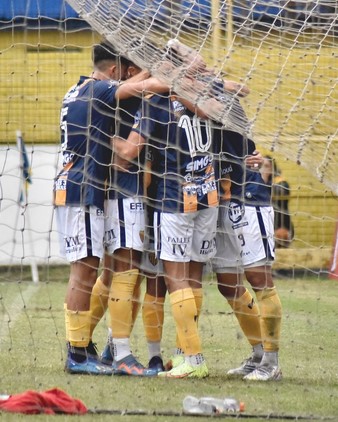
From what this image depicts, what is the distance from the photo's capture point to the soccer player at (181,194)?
24.3 ft

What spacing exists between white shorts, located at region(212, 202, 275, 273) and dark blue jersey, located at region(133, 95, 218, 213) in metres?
0.31

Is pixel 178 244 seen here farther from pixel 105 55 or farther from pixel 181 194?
pixel 105 55

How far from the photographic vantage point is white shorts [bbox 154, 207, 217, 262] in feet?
24.5

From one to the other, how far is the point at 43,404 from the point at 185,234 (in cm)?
167

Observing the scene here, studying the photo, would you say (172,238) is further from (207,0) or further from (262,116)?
(207,0)

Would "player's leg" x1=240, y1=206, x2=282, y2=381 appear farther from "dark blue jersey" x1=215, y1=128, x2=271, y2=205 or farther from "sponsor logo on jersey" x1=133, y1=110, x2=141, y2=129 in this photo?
"sponsor logo on jersey" x1=133, y1=110, x2=141, y2=129

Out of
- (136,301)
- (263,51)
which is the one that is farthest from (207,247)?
(263,51)

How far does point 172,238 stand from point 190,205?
0.23m

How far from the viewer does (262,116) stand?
7.07 m

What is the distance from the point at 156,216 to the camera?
756 cm

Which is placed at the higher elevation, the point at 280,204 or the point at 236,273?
the point at 280,204

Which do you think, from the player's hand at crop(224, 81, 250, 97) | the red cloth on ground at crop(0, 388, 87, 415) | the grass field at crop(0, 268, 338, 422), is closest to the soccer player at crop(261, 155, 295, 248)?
the grass field at crop(0, 268, 338, 422)

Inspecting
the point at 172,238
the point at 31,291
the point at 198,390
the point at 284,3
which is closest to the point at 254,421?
the point at 198,390

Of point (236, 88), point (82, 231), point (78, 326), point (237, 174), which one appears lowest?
point (78, 326)
